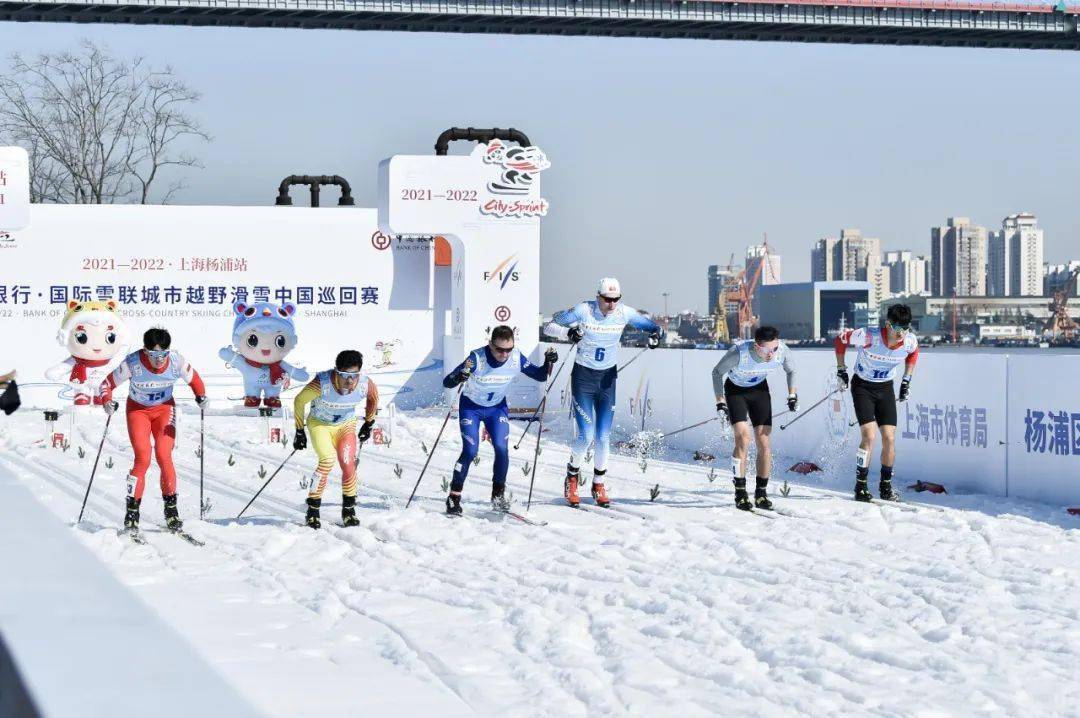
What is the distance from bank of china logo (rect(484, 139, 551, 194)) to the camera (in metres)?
24.3

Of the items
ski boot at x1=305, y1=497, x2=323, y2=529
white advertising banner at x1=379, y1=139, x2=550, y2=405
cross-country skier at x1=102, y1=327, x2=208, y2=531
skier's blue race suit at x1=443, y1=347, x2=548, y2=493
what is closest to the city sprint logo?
white advertising banner at x1=379, y1=139, x2=550, y2=405

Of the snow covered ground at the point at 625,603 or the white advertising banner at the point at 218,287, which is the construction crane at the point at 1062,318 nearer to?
the white advertising banner at the point at 218,287

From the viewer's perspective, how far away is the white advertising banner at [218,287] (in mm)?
24922

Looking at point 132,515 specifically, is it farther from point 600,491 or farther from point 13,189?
point 13,189

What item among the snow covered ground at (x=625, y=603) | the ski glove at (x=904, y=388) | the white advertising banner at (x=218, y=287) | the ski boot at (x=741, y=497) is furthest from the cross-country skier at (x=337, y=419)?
the white advertising banner at (x=218, y=287)

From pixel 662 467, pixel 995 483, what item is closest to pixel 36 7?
pixel 662 467

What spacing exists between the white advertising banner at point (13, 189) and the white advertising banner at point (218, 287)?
0.53 m

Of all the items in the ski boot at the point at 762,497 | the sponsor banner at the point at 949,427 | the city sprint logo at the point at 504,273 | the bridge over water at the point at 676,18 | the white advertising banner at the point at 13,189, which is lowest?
the ski boot at the point at 762,497

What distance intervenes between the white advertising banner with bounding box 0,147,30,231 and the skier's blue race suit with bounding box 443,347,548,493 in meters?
14.3

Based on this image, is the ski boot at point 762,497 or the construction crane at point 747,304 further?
the construction crane at point 747,304

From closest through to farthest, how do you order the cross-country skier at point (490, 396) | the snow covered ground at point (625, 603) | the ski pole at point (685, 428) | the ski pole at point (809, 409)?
the snow covered ground at point (625, 603) < the cross-country skier at point (490, 396) < the ski pole at point (809, 409) < the ski pole at point (685, 428)

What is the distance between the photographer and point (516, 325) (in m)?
25.0

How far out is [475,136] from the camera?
30.3 metres

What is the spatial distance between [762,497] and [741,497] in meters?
0.18
